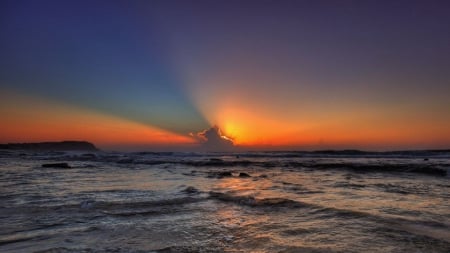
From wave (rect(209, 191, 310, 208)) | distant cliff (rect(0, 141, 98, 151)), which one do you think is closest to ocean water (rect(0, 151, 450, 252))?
wave (rect(209, 191, 310, 208))

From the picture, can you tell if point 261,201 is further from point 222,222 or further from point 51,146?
point 51,146

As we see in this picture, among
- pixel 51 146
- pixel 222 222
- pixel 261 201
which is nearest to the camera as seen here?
pixel 222 222

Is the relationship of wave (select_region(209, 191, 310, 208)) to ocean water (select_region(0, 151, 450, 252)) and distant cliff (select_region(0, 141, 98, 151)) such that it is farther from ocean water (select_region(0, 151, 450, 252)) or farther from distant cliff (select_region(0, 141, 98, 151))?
distant cliff (select_region(0, 141, 98, 151))

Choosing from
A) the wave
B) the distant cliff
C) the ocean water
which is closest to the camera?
the ocean water

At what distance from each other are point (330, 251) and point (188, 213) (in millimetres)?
3712

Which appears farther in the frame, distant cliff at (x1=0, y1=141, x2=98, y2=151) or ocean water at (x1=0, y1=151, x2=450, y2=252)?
distant cliff at (x1=0, y1=141, x2=98, y2=151)

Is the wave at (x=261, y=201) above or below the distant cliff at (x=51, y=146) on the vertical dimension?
below

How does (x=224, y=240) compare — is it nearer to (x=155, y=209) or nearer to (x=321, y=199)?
(x=155, y=209)

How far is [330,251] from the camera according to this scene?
189 inches

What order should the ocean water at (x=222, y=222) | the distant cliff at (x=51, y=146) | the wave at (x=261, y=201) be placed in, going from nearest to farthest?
the ocean water at (x=222, y=222), the wave at (x=261, y=201), the distant cliff at (x=51, y=146)

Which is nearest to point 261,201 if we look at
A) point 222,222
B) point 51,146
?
point 222,222

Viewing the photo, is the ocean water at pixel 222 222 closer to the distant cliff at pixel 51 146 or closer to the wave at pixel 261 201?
the wave at pixel 261 201

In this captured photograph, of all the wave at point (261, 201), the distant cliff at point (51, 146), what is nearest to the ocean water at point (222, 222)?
the wave at point (261, 201)

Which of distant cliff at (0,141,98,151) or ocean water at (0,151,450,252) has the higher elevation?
distant cliff at (0,141,98,151)
